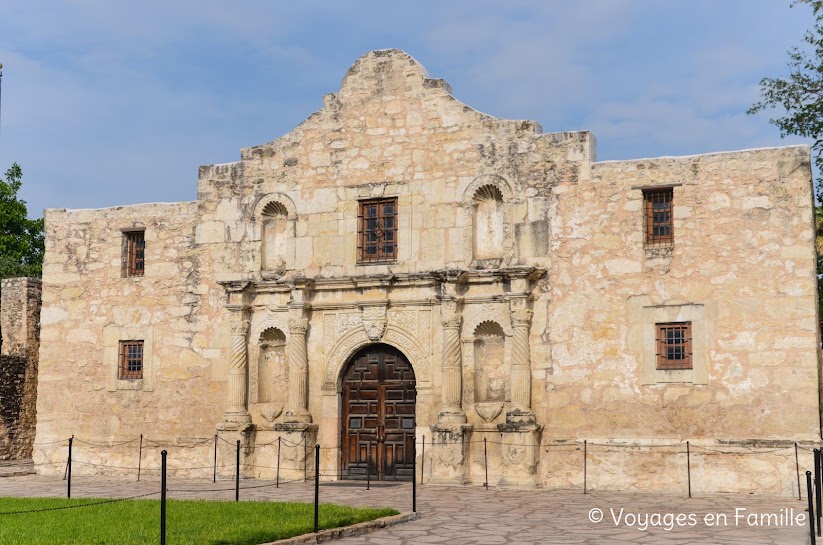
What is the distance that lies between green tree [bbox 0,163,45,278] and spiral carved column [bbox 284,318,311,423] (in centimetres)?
1814

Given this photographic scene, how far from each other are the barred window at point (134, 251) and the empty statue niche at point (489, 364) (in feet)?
24.1

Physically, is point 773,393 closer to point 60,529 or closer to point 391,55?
point 391,55

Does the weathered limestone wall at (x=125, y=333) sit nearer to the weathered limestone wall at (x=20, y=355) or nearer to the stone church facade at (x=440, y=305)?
the stone church facade at (x=440, y=305)

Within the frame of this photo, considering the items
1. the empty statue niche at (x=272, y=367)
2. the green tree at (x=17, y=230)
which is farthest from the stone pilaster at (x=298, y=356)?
the green tree at (x=17, y=230)

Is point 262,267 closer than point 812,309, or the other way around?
point 812,309

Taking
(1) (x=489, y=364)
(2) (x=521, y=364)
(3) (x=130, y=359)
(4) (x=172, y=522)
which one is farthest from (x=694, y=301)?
(3) (x=130, y=359)

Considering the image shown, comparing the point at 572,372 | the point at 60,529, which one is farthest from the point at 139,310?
the point at 60,529

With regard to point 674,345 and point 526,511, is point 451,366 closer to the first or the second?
point 674,345

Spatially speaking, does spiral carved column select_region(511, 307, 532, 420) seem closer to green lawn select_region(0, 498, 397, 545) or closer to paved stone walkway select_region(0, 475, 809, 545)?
paved stone walkway select_region(0, 475, 809, 545)

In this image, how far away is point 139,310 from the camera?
21438mm

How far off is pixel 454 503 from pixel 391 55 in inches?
343

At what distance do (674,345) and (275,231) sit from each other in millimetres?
7835

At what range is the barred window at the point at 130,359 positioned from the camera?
21469mm

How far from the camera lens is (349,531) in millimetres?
11969
